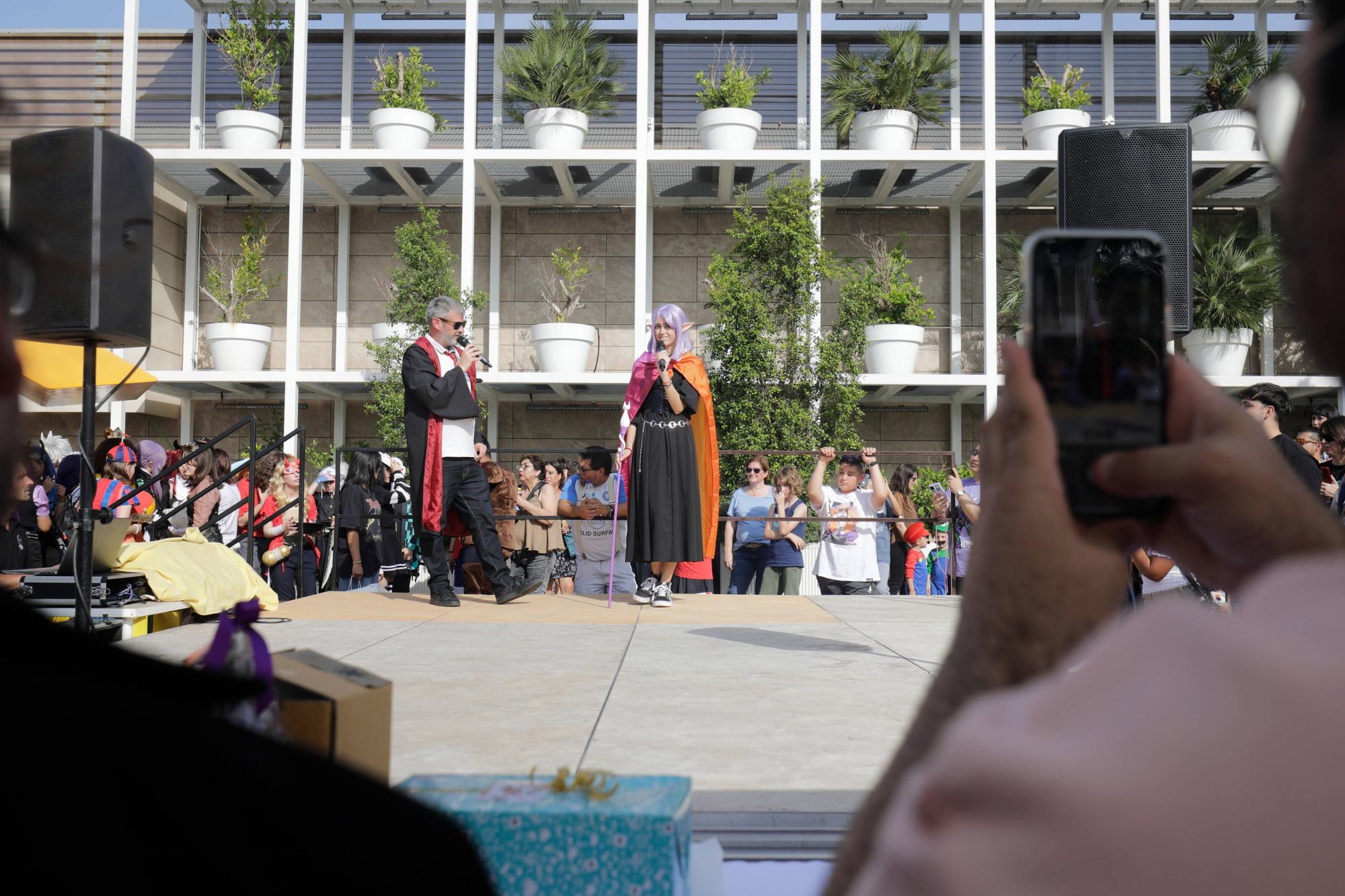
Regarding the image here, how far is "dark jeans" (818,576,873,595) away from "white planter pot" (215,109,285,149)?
36.6ft

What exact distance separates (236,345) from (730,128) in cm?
767

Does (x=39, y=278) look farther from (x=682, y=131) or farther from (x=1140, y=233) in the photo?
(x=682, y=131)

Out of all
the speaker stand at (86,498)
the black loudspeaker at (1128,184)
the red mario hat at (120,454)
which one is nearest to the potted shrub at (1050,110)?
the black loudspeaker at (1128,184)

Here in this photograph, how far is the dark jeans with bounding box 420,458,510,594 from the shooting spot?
6.68 meters

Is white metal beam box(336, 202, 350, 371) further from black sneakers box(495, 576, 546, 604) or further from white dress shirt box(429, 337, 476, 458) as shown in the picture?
black sneakers box(495, 576, 546, 604)

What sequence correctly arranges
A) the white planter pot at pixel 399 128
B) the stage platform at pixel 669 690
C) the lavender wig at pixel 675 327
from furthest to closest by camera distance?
the white planter pot at pixel 399 128 → the lavender wig at pixel 675 327 → the stage platform at pixel 669 690

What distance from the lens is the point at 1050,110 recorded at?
14.7m

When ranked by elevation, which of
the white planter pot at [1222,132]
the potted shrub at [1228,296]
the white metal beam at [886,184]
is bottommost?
the potted shrub at [1228,296]

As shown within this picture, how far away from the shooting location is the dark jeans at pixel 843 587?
8195mm

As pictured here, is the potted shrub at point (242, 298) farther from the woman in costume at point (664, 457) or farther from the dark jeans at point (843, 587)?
the dark jeans at point (843, 587)

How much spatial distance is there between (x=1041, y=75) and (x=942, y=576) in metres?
10.3

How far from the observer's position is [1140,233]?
2.49ft

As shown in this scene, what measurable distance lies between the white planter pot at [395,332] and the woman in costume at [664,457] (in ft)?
25.3

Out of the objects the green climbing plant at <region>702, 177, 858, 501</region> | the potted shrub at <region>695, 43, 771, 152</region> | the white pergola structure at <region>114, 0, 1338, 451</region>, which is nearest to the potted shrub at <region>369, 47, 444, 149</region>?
the white pergola structure at <region>114, 0, 1338, 451</region>
